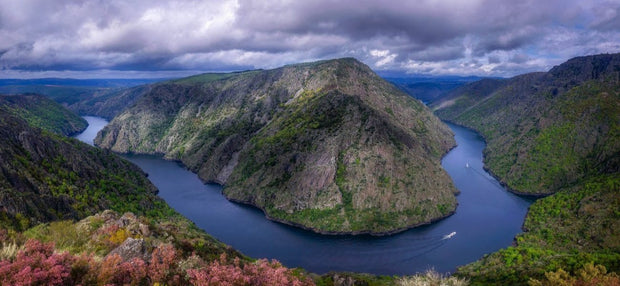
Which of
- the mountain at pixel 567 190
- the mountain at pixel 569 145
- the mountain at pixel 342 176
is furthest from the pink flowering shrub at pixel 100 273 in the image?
the mountain at pixel 569 145

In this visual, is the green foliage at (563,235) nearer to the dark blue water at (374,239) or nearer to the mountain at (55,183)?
the dark blue water at (374,239)

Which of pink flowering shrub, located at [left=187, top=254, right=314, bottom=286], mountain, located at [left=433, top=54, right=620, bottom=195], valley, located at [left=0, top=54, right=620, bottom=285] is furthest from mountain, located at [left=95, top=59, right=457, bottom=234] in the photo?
pink flowering shrub, located at [left=187, top=254, right=314, bottom=286]

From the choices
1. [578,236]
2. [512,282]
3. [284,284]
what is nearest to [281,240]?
[512,282]

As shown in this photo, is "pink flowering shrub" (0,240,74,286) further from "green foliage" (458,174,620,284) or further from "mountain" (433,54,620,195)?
"mountain" (433,54,620,195)

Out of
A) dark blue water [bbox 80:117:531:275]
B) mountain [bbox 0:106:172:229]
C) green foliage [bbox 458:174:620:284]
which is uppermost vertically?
mountain [bbox 0:106:172:229]

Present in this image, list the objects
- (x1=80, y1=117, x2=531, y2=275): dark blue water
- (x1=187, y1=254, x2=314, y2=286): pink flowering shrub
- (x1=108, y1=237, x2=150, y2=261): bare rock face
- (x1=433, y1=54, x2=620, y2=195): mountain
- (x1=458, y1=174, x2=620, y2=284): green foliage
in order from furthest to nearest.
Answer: (x1=433, y1=54, x2=620, y2=195): mountain < (x1=80, y1=117, x2=531, y2=275): dark blue water < (x1=458, y1=174, x2=620, y2=284): green foliage < (x1=108, y1=237, x2=150, y2=261): bare rock face < (x1=187, y1=254, x2=314, y2=286): pink flowering shrub

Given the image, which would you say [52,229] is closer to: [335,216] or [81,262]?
[81,262]

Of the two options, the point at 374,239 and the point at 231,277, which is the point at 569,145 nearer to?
the point at 374,239
